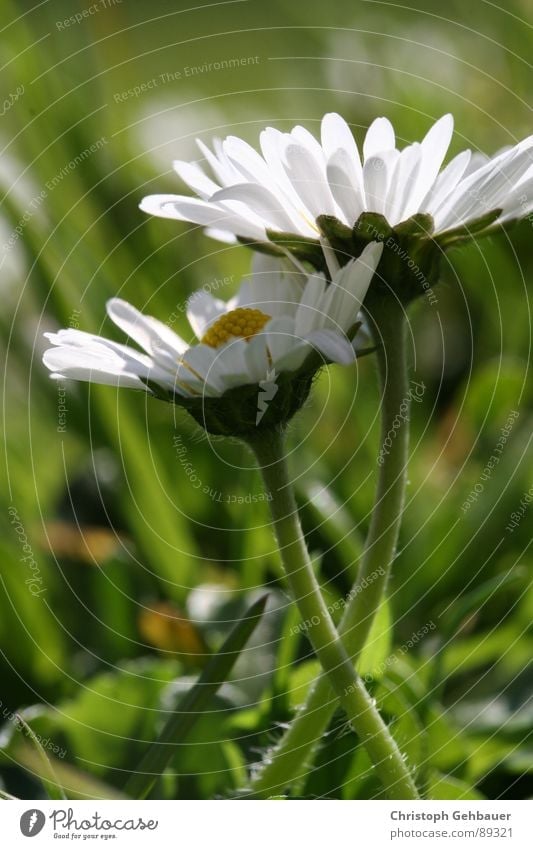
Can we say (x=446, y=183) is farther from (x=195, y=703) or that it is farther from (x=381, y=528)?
(x=195, y=703)

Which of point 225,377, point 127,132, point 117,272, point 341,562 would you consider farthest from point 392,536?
point 127,132

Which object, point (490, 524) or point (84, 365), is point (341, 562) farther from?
point (84, 365)

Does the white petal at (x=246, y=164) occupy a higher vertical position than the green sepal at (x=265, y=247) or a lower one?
higher

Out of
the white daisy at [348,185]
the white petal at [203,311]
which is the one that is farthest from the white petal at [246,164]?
the white petal at [203,311]

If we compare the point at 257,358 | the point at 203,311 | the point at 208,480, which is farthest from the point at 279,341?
the point at 208,480

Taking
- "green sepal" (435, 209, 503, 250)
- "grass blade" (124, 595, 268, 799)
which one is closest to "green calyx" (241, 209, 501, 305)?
"green sepal" (435, 209, 503, 250)
